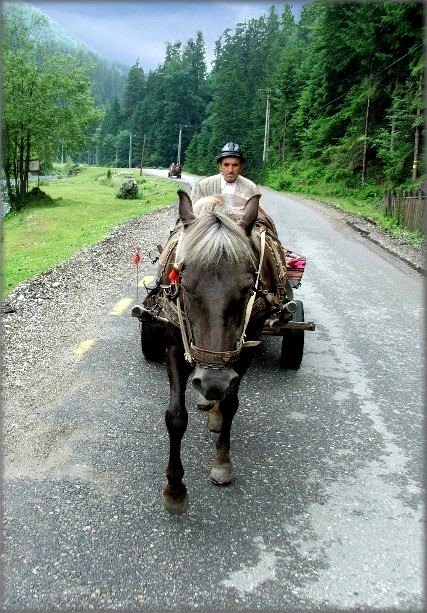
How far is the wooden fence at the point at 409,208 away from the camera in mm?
17094

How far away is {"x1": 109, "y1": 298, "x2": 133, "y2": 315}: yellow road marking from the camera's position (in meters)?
7.91

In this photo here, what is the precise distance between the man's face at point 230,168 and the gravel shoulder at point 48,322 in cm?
271

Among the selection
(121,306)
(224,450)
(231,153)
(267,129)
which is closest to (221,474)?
(224,450)

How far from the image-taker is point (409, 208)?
717 inches

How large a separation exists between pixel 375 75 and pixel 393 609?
106ft

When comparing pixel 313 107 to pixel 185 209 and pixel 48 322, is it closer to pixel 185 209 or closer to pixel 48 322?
pixel 48 322

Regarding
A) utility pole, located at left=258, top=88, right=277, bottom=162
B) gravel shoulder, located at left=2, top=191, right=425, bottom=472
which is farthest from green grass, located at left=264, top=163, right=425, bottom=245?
utility pole, located at left=258, top=88, right=277, bottom=162

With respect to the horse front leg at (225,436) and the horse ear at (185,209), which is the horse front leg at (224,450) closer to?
Result: the horse front leg at (225,436)

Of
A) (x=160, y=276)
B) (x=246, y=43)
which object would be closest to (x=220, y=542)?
(x=160, y=276)

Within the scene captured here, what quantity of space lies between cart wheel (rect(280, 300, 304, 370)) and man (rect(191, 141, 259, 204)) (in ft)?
4.48

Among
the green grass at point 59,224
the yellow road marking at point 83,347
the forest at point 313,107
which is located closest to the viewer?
the yellow road marking at point 83,347

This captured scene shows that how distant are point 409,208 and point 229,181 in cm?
1416

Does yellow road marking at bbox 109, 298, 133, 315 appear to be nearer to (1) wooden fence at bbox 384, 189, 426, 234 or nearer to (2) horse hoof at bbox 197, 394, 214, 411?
(2) horse hoof at bbox 197, 394, 214, 411

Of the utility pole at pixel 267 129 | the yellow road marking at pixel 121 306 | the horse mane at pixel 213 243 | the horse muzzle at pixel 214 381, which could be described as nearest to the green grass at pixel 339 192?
the utility pole at pixel 267 129
